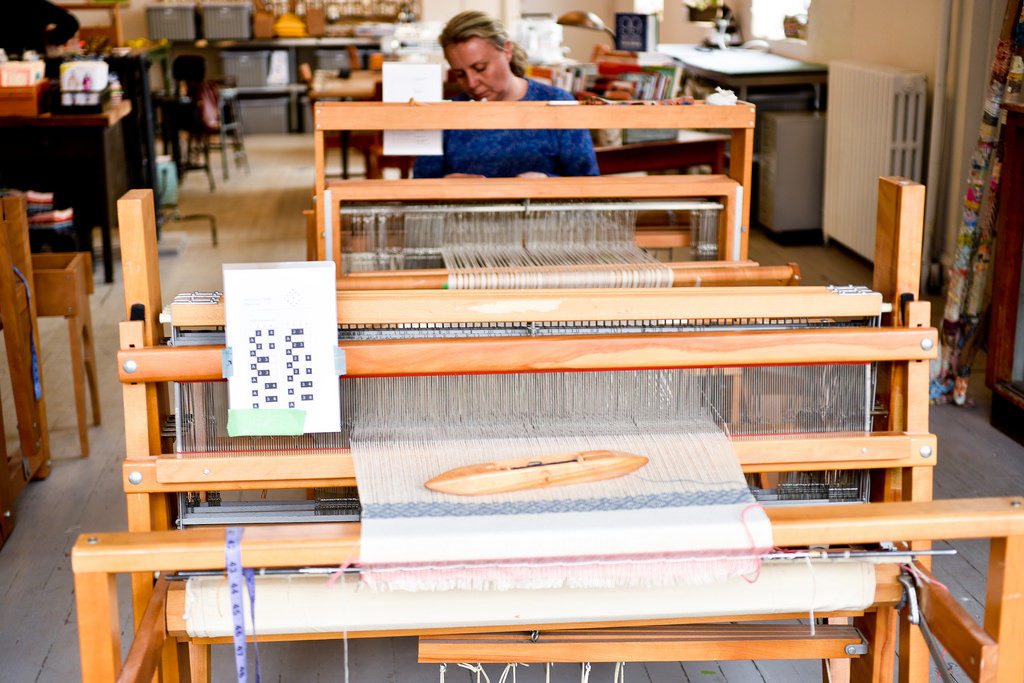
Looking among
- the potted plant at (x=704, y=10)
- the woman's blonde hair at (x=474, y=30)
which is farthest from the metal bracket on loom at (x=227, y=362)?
the potted plant at (x=704, y=10)

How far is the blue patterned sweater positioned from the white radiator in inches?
87.3

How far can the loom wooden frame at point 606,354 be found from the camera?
1517mm

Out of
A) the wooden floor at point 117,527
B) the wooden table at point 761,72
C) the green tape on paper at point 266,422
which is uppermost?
the wooden table at point 761,72

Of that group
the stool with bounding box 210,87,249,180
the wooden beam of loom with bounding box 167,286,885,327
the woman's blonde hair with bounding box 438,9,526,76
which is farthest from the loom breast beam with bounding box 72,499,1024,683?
the stool with bounding box 210,87,249,180

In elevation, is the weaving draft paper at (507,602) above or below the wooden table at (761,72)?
below

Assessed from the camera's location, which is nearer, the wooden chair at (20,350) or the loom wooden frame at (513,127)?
the loom wooden frame at (513,127)

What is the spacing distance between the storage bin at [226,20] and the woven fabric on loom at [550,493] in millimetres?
9886

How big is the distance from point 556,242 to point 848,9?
13.6 ft

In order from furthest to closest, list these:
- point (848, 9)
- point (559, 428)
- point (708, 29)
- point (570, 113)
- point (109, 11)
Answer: point (109, 11) < point (708, 29) < point (848, 9) < point (570, 113) < point (559, 428)

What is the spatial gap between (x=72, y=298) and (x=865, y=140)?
363 centimetres

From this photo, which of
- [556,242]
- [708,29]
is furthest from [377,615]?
[708,29]

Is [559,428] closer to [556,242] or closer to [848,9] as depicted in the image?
[556,242]

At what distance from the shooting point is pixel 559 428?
5.48 feet

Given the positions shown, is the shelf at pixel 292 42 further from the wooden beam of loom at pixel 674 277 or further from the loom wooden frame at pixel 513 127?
the wooden beam of loom at pixel 674 277
